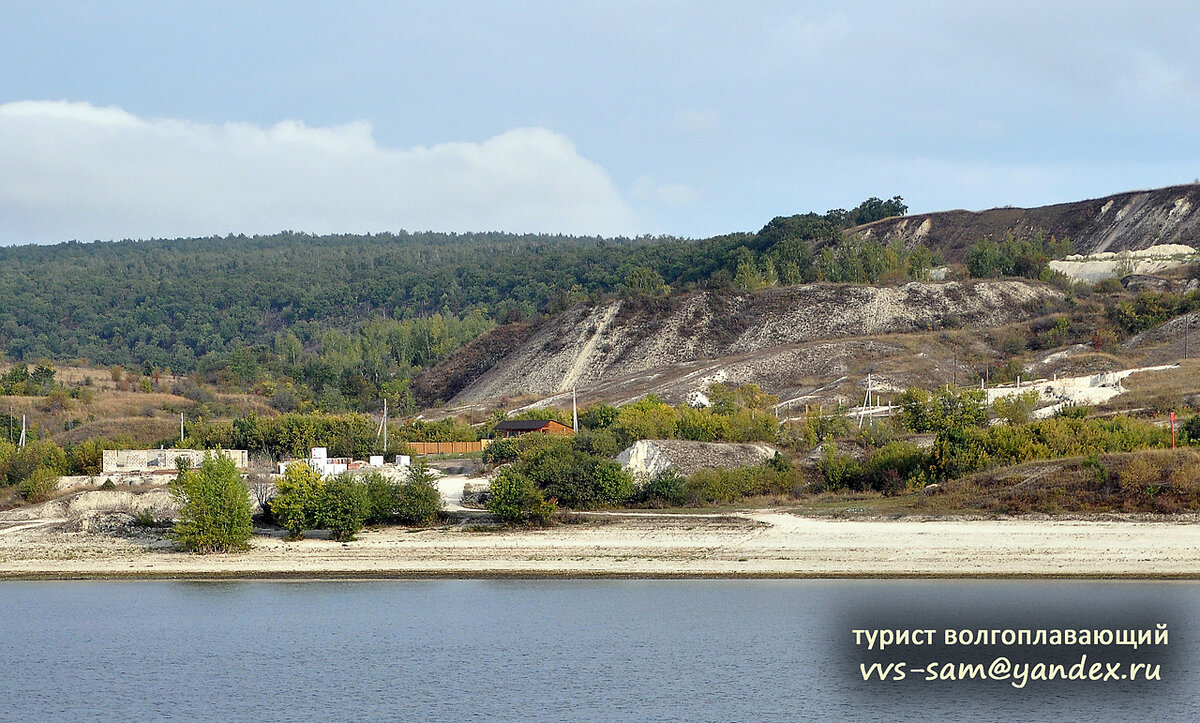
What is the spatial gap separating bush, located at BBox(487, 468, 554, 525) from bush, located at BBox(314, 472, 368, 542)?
4266mm

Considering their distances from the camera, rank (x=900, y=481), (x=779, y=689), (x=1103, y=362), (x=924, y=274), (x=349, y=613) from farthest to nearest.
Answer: (x=924, y=274), (x=1103, y=362), (x=900, y=481), (x=349, y=613), (x=779, y=689)

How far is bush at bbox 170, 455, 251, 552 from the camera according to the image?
37.3 meters

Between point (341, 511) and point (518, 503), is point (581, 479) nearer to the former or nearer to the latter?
point (518, 503)

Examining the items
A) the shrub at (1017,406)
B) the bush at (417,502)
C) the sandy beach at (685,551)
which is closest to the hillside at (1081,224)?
the shrub at (1017,406)

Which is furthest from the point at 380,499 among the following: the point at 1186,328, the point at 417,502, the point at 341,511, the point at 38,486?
the point at 1186,328

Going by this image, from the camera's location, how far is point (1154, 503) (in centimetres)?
3584

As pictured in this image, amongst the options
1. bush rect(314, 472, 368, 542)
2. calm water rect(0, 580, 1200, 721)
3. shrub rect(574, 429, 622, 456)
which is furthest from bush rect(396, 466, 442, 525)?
shrub rect(574, 429, 622, 456)

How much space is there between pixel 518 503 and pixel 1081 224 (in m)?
123

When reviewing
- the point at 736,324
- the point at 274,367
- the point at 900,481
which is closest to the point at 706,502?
the point at 900,481

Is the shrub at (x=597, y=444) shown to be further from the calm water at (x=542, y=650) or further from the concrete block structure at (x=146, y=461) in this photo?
the calm water at (x=542, y=650)

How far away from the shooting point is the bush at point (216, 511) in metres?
37.3

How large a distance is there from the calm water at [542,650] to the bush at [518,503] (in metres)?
6.49

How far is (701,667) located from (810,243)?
13213cm

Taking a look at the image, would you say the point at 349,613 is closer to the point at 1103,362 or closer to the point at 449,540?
the point at 449,540
